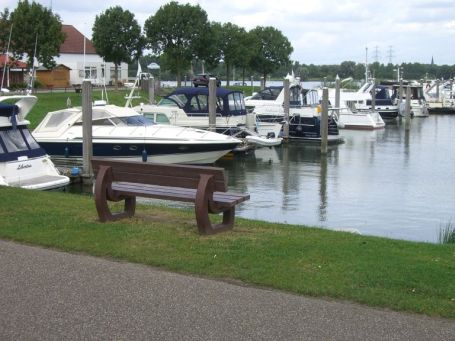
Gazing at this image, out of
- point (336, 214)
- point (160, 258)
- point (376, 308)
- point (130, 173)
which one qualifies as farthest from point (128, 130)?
point (376, 308)

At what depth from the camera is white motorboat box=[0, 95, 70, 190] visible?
16.7 meters

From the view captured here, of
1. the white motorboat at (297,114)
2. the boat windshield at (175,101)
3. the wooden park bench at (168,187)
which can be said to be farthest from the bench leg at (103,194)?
the white motorboat at (297,114)

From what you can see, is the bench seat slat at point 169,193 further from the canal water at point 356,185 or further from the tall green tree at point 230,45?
the tall green tree at point 230,45

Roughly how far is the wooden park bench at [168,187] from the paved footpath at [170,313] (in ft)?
5.87

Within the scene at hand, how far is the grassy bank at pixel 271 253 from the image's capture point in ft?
20.9

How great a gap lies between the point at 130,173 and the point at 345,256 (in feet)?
10.8

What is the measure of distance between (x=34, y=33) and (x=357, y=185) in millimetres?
29511

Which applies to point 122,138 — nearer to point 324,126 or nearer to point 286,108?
point 324,126

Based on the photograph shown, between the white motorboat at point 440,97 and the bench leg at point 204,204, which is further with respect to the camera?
the white motorboat at point 440,97

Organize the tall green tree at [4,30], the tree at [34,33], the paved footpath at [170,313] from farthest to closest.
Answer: the tall green tree at [4,30] → the tree at [34,33] → the paved footpath at [170,313]

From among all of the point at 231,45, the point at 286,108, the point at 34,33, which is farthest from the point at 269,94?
the point at 231,45

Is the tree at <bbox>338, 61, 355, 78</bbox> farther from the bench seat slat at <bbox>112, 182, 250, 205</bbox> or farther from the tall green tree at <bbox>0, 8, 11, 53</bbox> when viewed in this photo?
the bench seat slat at <bbox>112, 182, 250, 205</bbox>

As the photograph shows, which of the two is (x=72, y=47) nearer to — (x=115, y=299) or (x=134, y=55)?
(x=134, y=55)

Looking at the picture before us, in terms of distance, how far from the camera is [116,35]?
5862cm
